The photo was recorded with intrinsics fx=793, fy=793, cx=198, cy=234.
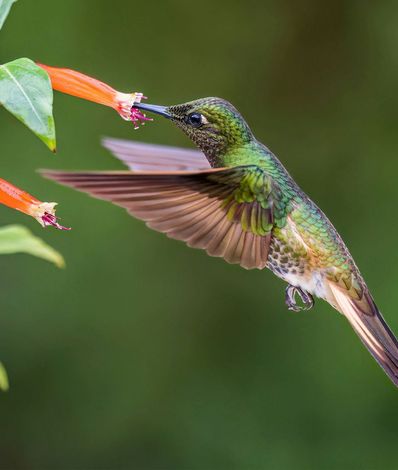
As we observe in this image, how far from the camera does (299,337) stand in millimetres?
5230

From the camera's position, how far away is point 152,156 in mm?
2785

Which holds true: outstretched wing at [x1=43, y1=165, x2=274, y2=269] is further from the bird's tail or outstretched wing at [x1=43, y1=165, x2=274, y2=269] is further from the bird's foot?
the bird's tail

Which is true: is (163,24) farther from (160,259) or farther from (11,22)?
(160,259)

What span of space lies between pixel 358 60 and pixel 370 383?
2.32 meters

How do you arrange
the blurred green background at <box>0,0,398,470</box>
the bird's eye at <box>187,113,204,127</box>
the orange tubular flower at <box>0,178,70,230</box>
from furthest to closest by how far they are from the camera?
the blurred green background at <box>0,0,398,470</box>
the bird's eye at <box>187,113,204,127</box>
the orange tubular flower at <box>0,178,70,230</box>

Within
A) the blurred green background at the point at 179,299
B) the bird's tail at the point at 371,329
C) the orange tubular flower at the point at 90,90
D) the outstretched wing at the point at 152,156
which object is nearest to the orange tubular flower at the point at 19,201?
the orange tubular flower at the point at 90,90

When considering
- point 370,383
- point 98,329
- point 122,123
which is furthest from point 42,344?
point 370,383

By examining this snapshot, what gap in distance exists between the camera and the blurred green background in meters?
5.12

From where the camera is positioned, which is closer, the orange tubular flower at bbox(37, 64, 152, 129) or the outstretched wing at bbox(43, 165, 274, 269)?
the outstretched wing at bbox(43, 165, 274, 269)

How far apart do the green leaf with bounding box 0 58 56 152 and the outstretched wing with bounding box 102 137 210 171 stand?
36.6 inches

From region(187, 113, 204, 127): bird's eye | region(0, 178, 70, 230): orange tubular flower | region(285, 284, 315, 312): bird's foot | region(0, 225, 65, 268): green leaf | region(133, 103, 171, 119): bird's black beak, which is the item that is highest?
region(187, 113, 204, 127): bird's eye

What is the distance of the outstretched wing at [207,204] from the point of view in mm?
1809

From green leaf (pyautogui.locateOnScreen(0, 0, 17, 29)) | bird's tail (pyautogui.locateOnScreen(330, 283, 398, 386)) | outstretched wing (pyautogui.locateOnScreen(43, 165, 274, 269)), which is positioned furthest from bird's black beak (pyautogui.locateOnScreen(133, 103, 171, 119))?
bird's tail (pyautogui.locateOnScreen(330, 283, 398, 386))

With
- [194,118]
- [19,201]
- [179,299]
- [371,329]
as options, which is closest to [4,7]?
[19,201]
